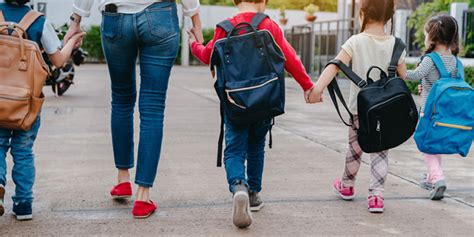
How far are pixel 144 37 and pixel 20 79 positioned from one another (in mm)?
716

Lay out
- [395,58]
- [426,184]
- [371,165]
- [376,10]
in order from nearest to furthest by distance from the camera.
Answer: [395,58] < [376,10] < [371,165] < [426,184]

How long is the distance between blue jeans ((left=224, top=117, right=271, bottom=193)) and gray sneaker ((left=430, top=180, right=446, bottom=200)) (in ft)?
4.05

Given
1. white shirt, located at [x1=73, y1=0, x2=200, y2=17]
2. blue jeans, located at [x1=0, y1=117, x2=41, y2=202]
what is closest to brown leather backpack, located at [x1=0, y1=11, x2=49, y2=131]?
blue jeans, located at [x1=0, y1=117, x2=41, y2=202]

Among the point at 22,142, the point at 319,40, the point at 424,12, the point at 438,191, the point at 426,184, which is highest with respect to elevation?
the point at 22,142

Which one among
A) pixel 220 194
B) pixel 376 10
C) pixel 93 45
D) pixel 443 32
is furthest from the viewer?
pixel 93 45

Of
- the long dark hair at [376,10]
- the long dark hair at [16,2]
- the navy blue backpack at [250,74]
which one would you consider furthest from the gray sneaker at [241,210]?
the long dark hair at [16,2]

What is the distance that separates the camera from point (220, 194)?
15.7 feet

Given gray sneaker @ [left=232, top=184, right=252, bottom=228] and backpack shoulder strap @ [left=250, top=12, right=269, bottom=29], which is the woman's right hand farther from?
gray sneaker @ [left=232, top=184, right=252, bottom=228]

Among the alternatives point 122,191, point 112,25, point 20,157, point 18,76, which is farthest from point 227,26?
point 20,157

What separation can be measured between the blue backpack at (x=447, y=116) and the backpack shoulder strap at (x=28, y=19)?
8.64ft

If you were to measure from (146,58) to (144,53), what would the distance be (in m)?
0.03

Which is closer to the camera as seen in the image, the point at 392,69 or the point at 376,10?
the point at 392,69

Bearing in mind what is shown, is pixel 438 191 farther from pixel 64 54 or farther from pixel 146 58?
pixel 64 54

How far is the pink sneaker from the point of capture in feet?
14.2
